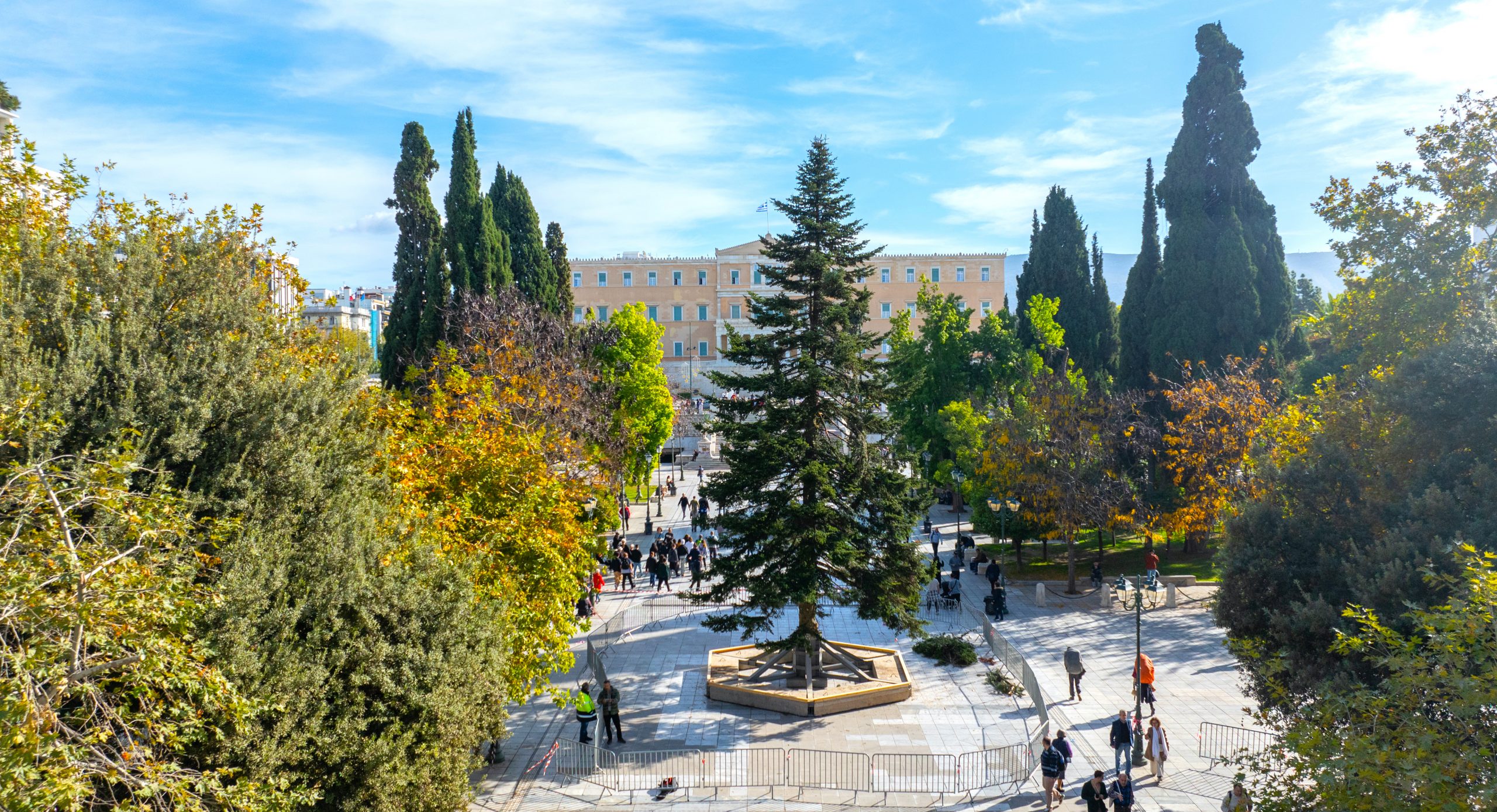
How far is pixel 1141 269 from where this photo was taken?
3766 cm

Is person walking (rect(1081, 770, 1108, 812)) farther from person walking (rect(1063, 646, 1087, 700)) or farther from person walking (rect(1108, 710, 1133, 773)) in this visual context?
person walking (rect(1063, 646, 1087, 700))

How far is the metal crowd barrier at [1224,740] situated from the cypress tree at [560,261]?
3013 centimetres

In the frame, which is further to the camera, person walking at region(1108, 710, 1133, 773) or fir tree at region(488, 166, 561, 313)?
fir tree at region(488, 166, 561, 313)

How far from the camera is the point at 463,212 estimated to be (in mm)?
31453

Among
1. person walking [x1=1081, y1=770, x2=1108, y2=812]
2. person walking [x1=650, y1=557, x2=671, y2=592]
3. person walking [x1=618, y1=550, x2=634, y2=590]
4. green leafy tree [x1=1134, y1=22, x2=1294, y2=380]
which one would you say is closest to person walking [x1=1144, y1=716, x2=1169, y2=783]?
person walking [x1=1081, y1=770, x2=1108, y2=812]

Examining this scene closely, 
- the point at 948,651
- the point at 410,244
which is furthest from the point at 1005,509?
the point at 410,244

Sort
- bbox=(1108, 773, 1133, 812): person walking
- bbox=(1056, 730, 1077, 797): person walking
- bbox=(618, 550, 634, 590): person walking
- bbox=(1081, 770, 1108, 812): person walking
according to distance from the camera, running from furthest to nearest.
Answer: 1. bbox=(618, 550, 634, 590): person walking
2. bbox=(1056, 730, 1077, 797): person walking
3. bbox=(1108, 773, 1133, 812): person walking
4. bbox=(1081, 770, 1108, 812): person walking

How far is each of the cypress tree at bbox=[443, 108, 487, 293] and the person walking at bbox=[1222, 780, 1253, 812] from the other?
27.0m

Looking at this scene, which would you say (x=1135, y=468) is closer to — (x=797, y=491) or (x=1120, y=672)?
(x=1120, y=672)

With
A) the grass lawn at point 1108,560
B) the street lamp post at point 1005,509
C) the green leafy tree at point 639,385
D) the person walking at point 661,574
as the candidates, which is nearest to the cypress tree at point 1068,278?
the grass lawn at point 1108,560

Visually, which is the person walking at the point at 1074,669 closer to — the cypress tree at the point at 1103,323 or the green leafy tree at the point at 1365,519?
the green leafy tree at the point at 1365,519

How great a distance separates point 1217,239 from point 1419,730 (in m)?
30.2

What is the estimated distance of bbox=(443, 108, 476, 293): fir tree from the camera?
102 ft

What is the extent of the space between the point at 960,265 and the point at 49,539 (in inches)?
2870
